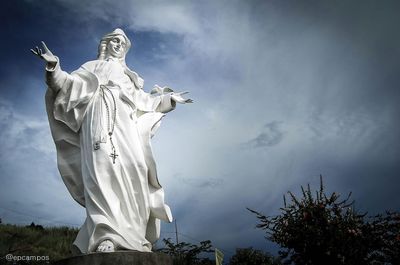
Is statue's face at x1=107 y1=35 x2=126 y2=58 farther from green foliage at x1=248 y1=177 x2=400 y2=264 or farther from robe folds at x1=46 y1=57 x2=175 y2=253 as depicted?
green foliage at x1=248 y1=177 x2=400 y2=264

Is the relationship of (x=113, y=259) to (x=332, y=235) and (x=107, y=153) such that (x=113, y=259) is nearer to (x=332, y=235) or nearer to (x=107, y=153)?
(x=107, y=153)

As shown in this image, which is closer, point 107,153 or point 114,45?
point 107,153

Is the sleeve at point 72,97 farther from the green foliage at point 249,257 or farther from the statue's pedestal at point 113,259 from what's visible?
the green foliage at point 249,257

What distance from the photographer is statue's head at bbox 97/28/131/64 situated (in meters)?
7.48

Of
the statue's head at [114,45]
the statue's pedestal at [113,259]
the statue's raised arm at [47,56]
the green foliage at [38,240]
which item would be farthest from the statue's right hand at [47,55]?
the green foliage at [38,240]

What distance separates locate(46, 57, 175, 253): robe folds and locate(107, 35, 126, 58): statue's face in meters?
0.41

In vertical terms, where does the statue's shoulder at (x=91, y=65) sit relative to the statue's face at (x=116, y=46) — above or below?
below

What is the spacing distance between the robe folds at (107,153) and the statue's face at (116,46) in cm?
41

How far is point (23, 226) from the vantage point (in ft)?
57.7

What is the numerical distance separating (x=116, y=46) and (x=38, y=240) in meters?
10.5

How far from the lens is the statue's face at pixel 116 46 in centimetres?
746

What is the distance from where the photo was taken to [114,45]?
748 centimetres

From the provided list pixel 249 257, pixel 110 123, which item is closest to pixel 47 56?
pixel 110 123

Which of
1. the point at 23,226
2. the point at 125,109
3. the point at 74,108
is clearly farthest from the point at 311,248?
the point at 23,226
